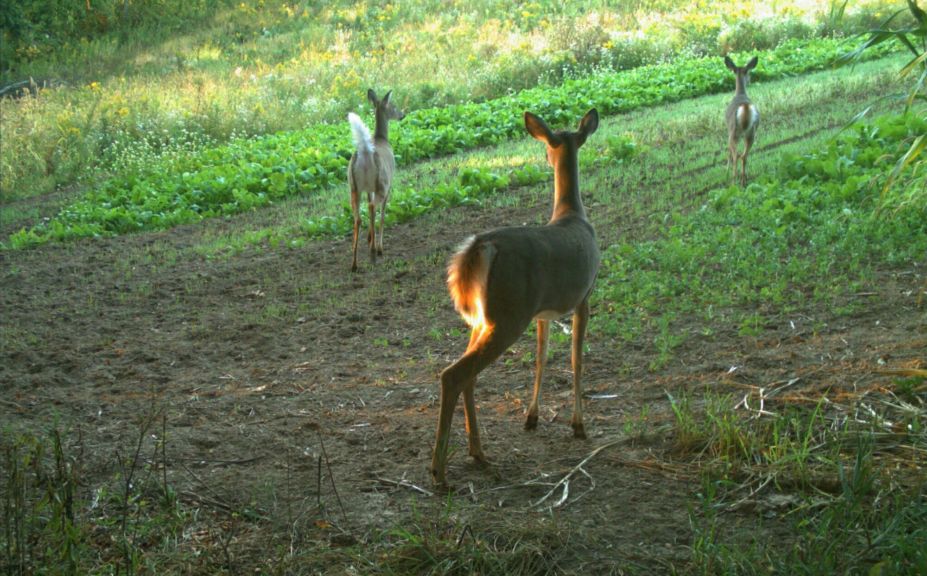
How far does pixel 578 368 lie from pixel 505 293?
3.24 ft

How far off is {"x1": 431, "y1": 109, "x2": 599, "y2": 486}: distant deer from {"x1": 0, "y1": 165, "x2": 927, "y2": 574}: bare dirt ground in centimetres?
35

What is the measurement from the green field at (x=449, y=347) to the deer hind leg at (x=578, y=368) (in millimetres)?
116

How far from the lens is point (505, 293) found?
4.75 m

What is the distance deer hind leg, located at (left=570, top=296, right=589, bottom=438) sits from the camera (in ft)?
17.6

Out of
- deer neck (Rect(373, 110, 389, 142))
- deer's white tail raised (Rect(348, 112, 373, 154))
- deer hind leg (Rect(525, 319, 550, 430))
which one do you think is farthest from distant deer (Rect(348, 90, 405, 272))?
deer hind leg (Rect(525, 319, 550, 430))

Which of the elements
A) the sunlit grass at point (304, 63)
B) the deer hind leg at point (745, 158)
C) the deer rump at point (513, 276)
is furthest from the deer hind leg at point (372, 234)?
the sunlit grass at point (304, 63)

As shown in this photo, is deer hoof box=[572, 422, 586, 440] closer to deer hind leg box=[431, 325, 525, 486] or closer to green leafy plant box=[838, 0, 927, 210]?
deer hind leg box=[431, 325, 525, 486]

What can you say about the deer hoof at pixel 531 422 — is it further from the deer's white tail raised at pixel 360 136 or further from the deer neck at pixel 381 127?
the deer neck at pixel 381 127

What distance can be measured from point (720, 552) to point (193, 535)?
87.8 inches

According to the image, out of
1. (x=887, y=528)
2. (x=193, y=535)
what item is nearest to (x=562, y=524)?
(x=887, y=528)

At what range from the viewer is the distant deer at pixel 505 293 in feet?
15.4

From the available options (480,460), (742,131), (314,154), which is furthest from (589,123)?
(314,154)

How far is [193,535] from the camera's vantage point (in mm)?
4074

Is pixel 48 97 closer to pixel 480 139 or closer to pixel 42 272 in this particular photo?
pixel 480 139
